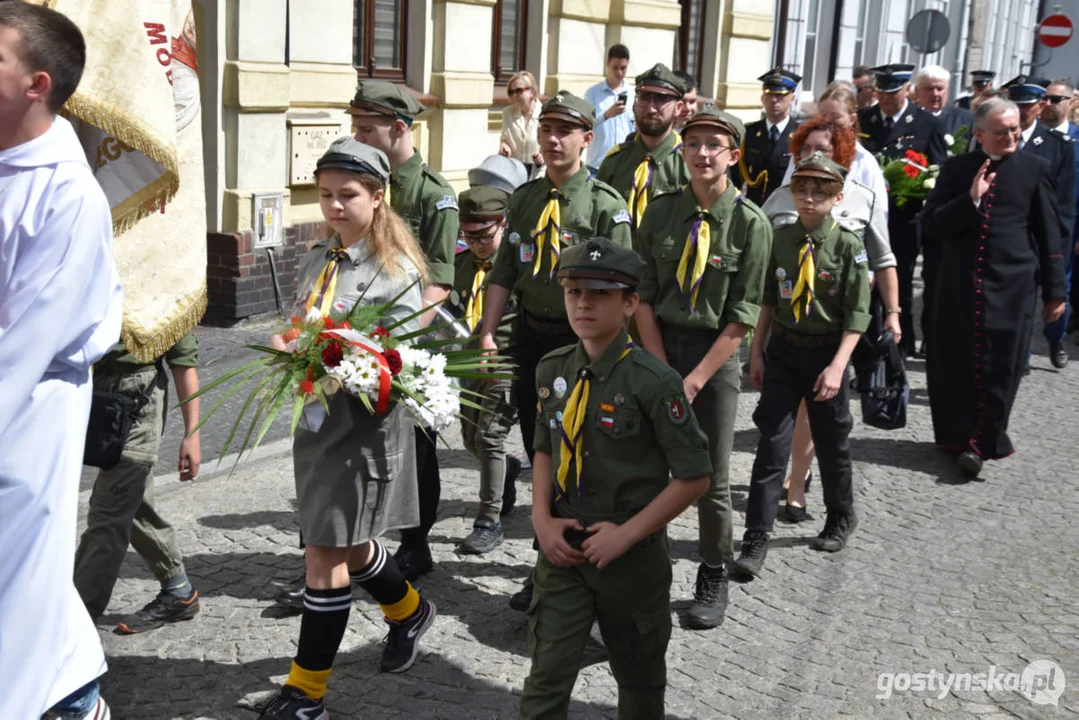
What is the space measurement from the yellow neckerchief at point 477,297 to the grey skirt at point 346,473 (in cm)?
170

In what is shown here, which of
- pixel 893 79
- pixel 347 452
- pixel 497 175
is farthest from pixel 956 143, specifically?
pixel 347 452

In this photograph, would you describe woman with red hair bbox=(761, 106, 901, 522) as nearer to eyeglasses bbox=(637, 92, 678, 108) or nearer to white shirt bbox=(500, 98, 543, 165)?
eyeglasses bbox=(637, 92, 678, 108)

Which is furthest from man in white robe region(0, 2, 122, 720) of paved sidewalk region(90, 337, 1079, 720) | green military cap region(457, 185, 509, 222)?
green military cap region(457, 185, 509, 222)

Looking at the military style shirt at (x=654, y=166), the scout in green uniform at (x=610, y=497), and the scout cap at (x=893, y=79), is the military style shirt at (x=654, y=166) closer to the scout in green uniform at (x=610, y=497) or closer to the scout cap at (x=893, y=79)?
the scout in green uniform at (x=610, y=497)

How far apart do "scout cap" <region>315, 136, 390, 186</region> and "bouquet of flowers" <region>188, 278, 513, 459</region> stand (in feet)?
1.60

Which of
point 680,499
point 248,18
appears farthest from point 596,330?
point 248,18

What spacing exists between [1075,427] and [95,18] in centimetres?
748

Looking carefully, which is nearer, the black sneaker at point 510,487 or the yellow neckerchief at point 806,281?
the yellow neckerchief at point 806,281

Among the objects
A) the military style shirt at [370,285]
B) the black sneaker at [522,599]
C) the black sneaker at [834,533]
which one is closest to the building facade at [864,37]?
the black sneaker at [834,533]

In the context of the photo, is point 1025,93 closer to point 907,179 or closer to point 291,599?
point 907,179

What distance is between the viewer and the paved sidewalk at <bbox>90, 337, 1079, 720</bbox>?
476 cm

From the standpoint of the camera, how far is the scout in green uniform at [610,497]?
3.85 metres

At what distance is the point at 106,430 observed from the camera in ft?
12.7
